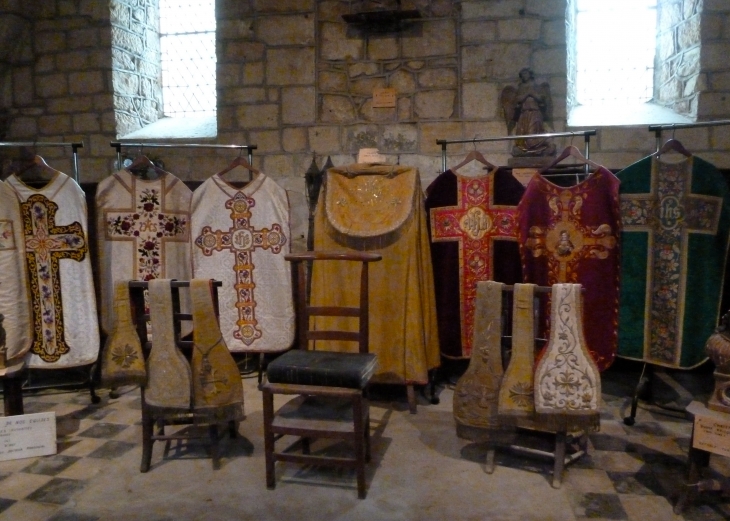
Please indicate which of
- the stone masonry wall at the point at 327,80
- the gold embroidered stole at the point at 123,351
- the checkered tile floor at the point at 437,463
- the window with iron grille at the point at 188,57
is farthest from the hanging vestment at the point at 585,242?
the window with iron grille at the point at 188,57

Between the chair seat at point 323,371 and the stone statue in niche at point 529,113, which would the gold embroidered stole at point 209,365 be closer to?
the chair seat at point 323,371

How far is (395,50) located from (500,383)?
112 inches

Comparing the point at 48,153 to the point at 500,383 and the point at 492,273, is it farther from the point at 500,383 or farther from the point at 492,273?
the point at 500,383

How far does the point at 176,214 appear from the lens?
3.84 metres

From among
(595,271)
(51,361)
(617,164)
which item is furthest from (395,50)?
(51,361)

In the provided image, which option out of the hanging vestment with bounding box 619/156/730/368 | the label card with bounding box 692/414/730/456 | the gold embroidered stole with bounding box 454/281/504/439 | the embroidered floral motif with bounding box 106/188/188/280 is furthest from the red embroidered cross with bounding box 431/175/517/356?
the embroidered floral motif with bounding box 106/188/188/280

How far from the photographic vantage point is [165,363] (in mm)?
2625

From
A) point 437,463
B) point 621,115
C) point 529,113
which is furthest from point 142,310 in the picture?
point 621,115

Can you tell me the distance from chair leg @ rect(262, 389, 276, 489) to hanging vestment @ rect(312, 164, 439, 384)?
1034 millimetres

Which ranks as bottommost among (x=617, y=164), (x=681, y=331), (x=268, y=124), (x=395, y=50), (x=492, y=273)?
(x=681, y=331)

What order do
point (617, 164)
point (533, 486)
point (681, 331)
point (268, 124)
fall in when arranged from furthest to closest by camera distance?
1. point (268, 124)
2. point (617, 164)
3. point (681, 331)
4. point (533, 486)

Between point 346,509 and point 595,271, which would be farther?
point 595,271

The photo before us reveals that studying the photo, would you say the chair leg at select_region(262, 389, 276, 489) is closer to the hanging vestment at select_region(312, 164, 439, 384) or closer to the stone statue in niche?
the hanging vestment at select_region(312, 164, 439, 384)

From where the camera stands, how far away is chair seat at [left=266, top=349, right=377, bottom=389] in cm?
237
